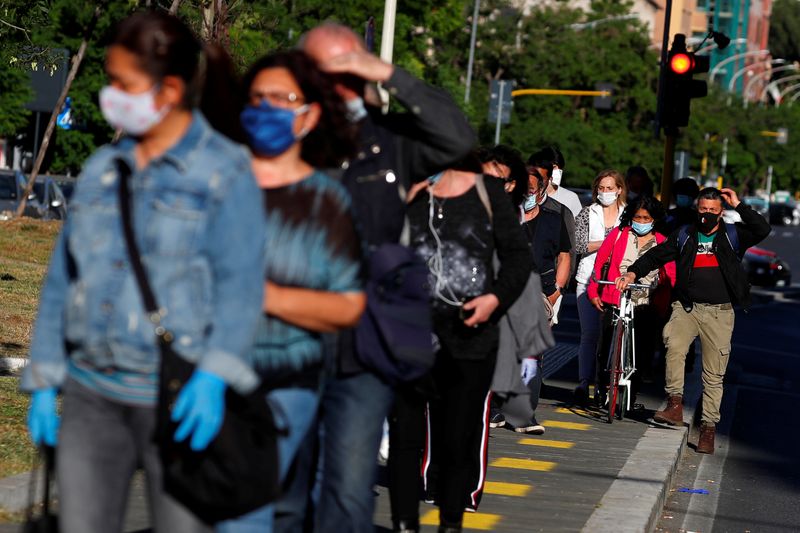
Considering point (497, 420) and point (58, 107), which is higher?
point (58, 107)

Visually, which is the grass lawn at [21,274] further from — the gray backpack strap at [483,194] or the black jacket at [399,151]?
the black jacket at [399,151]

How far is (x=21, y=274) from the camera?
17.9 meters

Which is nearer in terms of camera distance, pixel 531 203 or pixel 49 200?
pixel 531 203

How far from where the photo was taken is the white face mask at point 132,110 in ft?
11.9

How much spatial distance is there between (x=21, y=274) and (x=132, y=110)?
48.1 feet

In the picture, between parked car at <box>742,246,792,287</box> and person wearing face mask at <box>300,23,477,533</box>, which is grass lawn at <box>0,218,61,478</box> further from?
parked car at <box>742,246,792,287</box>

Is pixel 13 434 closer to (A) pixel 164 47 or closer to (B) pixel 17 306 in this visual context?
(A) pixel 164 47

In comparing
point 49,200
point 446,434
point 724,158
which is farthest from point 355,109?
point 724,158

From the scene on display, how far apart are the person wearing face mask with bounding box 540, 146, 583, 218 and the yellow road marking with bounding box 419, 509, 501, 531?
4.32 m

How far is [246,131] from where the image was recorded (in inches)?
165

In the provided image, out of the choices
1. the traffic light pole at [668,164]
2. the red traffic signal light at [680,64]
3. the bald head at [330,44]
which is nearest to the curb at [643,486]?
the bald head at [330,44]

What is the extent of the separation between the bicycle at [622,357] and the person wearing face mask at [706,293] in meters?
0.38

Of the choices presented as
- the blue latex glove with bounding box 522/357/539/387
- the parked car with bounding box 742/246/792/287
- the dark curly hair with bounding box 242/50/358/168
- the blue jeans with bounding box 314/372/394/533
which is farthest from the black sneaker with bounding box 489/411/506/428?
the parked car with bounding box 742/246/792/287

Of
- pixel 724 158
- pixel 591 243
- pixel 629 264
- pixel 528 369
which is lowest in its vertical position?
pixel 528 369
